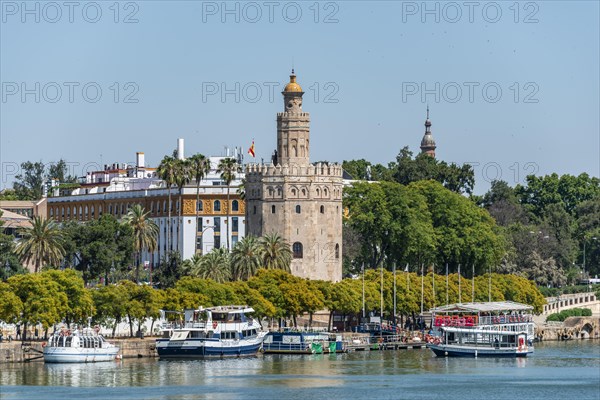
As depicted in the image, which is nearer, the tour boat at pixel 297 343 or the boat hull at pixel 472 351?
the tour boat at pixel 297 343

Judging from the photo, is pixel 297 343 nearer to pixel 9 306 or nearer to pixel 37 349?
pixel 37 349

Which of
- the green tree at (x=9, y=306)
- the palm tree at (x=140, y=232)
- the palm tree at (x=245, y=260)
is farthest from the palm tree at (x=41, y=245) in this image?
the green tree at (x=9, y=306)

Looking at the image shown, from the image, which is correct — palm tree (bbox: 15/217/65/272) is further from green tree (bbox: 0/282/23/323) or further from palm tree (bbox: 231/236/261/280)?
green tree (bbox: 0/282/23/323)

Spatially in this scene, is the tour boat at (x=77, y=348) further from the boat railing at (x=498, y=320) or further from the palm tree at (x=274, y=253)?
the boat railing at (x=498, y=320)

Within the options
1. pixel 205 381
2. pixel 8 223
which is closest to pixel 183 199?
pixel 8 223

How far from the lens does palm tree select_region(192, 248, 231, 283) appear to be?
146375 mm

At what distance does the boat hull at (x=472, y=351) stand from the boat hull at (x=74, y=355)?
2720cm

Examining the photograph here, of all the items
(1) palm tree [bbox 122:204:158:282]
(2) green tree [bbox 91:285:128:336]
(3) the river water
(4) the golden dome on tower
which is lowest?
(3) the river water

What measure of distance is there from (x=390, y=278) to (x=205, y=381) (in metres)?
48.5

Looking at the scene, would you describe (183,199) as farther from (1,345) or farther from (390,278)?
(1,345)

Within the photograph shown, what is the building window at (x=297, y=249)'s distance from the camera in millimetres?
163125

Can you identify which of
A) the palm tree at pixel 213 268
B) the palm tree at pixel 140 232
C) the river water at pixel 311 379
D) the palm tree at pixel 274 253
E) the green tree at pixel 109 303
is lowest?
the river water at pixel 311 379

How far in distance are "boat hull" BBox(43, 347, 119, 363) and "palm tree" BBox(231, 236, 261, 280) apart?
26.4 m

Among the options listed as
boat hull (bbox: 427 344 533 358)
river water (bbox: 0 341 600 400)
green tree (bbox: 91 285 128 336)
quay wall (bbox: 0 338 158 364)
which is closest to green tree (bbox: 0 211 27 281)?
green tree (bbox: 91 285 128 336)
